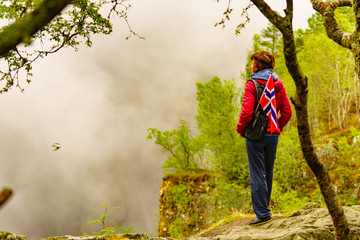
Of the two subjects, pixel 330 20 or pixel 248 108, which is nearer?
pixel 330 20

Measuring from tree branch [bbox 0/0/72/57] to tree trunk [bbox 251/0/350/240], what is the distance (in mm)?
2198

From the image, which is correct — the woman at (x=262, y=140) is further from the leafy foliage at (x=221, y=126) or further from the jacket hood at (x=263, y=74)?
the leafy foliage at (x=221, y=126)

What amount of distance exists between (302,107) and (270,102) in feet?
4.39

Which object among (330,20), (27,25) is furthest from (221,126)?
(27,25)

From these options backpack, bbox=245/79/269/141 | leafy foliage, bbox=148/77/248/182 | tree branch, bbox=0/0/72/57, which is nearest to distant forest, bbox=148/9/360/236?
leafy foliage, bbox=148/77/248/182

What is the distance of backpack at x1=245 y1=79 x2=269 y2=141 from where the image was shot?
15.0 feet

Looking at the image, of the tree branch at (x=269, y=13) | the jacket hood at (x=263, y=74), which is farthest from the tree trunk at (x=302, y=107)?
the jacket hood at (x=263, y=74)

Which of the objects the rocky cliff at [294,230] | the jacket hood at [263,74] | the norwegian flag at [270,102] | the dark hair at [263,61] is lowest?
the rocky cliff at [294,230]

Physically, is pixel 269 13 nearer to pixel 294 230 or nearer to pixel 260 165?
pixel 260 165

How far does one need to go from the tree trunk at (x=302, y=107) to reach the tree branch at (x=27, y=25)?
2.20m

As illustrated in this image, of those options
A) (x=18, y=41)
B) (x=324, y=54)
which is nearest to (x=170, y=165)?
(x=324, y=54)

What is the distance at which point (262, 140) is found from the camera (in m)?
4.75

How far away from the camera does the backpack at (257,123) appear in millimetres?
4586

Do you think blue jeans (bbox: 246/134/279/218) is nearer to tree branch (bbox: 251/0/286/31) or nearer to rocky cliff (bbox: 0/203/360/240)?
rocky cliff (bbox: 0/203/360/240)
